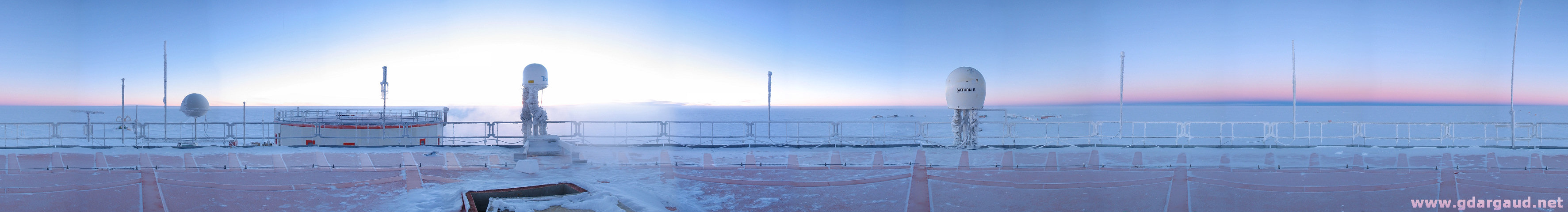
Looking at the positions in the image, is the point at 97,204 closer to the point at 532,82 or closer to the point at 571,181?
the point at 571,181

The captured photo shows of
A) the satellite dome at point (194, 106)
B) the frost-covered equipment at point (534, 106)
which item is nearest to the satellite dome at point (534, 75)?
the frost-covered equipment at point (534, 106)

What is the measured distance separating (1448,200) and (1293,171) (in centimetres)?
279

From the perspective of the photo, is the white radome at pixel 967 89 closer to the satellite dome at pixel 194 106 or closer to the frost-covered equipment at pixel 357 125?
the frost-covered equipment at pixel 357 125

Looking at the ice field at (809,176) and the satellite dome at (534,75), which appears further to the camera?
the satellite dome at (534,75)

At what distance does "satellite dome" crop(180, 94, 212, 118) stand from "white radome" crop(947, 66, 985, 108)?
102 feet

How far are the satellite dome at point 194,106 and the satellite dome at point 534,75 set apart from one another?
943 inches

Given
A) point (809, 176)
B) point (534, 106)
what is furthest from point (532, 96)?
point (809, 176)

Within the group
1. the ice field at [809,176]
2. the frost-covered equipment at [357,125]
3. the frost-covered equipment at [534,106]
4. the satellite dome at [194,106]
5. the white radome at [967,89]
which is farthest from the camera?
the satellite dome at [194,106]

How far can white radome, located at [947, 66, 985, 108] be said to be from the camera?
15.1 metres

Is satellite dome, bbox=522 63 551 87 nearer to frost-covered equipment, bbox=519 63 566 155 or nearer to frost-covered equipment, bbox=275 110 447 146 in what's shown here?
frost-covered equipment, bbox=519 63 566 155

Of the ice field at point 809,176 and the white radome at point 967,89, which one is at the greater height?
the white radome at point 967,89

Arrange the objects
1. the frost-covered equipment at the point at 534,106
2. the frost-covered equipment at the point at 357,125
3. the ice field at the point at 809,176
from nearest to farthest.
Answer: the ice field at the point at 809,176, the frost-covered equipment at the point at 534,106, the frost-covered equipment at the point at 357,125

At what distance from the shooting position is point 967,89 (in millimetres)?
15141

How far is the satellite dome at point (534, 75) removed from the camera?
46.8ft
